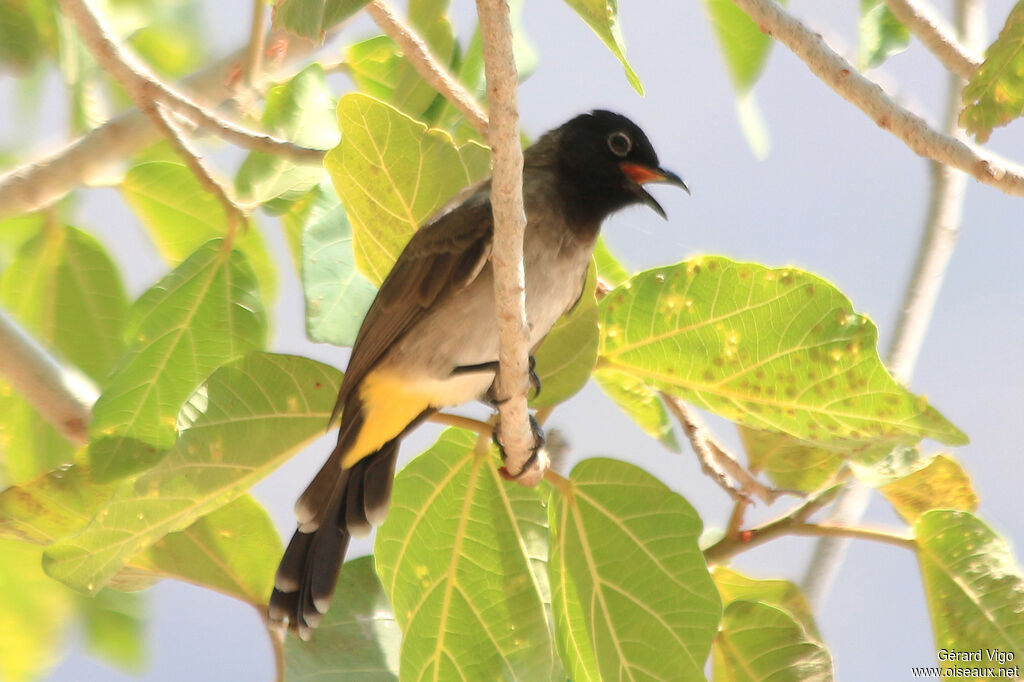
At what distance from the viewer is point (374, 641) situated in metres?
2.81

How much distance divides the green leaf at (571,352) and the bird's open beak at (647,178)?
3.13 feet

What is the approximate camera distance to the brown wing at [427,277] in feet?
9.89

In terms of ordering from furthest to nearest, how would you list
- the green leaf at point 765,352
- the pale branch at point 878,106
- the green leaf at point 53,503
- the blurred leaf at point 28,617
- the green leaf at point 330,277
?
the blurred leaf at point 28,617 → the green leaf at point 330,277 → the green leaf at point 53,503 → the green leaf at point 765,352 → the pale branch at point 878,106

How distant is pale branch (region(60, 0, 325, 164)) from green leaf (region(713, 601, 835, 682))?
144cm

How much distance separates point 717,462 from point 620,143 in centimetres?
114

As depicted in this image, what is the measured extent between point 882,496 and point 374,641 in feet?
4.26

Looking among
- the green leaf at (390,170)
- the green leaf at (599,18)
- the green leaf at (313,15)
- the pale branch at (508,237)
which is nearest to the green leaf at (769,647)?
the pale branch at (508,237)

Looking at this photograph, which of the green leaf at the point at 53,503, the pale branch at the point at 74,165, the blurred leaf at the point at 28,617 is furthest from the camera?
the blurred leaf at the point at 28,617

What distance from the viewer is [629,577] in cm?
250

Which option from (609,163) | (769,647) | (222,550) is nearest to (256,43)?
(609,163)

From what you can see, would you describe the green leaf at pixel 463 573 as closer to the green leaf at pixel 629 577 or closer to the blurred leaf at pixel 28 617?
the green leaf at pixel 629 577

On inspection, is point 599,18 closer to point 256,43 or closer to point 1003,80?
point 1003,80

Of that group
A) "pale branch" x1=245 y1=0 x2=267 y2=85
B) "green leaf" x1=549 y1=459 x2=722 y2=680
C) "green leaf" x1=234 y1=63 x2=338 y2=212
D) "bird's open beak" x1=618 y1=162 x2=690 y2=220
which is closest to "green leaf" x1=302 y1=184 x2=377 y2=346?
"green leaf" x1=234 y1=63 x2=338 y2=212

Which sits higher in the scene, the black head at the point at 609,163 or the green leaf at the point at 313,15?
the black head at the point at 609,163
